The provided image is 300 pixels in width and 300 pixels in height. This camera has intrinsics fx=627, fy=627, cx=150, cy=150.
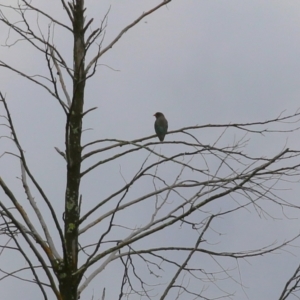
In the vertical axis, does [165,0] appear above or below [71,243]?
above

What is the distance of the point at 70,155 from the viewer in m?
4.25

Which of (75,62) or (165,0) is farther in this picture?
(165,0)

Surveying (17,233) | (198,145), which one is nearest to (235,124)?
(198,145)

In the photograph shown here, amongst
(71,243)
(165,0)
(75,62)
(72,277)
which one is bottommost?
(72,277)

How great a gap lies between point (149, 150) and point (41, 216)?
0.84 metres

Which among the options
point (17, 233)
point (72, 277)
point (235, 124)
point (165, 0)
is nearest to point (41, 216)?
point (17, 233)

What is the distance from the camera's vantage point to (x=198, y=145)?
171 inches

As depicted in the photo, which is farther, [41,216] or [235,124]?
[235,124]

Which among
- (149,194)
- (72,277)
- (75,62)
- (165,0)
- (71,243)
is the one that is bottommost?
(72,277)

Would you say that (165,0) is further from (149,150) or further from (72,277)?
(72,277)

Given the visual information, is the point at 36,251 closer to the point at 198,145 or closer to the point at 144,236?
the point at 144,236

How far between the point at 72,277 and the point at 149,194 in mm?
789

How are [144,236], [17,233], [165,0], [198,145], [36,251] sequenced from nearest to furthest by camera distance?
[36,251] → [144,236] → [17,233] → [198,145] → [165,0]

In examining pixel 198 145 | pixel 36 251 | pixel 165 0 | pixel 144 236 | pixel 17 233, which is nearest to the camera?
pixel 36 251
